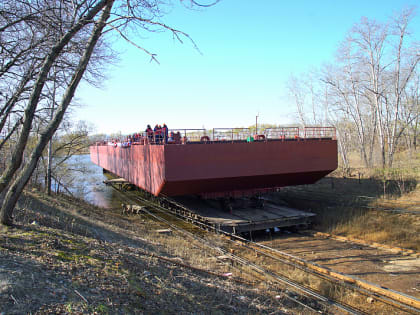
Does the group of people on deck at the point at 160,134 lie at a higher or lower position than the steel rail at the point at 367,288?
higher

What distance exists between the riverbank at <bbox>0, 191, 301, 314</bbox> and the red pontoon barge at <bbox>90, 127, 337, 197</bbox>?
5907 mm

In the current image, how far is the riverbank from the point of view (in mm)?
3475

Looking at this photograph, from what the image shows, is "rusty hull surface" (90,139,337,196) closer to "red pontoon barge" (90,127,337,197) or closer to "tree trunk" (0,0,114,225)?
"red pontoon barge" (90,127,337,197)

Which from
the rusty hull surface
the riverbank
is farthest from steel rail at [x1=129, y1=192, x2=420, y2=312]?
the rusty hull surface

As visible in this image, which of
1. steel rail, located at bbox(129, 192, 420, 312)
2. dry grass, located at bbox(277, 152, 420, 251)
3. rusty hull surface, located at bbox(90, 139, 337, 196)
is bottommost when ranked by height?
steel rail, located at bbox(129, 192, 420, 312)

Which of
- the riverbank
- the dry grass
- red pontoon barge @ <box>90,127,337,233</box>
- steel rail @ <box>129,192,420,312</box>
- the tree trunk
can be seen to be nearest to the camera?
the riverbank

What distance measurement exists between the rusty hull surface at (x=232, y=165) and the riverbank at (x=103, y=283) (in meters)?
5.88

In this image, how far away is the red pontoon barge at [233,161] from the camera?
1228 cm

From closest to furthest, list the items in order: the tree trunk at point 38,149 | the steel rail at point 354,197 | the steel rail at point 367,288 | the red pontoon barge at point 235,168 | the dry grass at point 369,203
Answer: the tree trunk at point 38,149 → the steel rail at point 367,288 → the dry grass at point 369,203 → the red pontoon barge at point 235,168 → the steel rail at point 354,197


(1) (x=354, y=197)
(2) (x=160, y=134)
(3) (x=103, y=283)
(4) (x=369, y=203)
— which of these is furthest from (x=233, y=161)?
(3) (x=103, y=283)

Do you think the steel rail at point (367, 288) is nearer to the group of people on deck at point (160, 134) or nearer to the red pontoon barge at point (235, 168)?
the red pontoon barge at point (235, 168)

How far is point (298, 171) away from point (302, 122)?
17.1 m

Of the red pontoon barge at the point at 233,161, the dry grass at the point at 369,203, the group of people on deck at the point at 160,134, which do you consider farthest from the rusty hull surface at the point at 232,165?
the dry grass at the point at 369,203

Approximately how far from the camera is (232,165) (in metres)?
12.8
